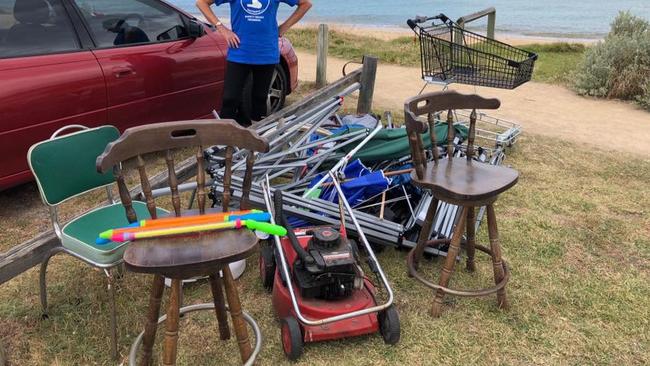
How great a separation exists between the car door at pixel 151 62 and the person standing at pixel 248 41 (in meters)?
0.56

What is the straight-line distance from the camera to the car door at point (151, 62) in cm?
427

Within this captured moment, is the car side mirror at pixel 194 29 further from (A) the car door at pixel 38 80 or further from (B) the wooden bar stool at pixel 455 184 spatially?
(B) the wooden bar stool at pixel 455 184

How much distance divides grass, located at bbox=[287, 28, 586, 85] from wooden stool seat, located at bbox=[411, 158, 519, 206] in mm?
7234

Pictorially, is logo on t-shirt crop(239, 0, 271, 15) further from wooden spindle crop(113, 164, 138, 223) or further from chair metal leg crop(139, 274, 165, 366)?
chair metal leg crop(139, 274, 165, 366)

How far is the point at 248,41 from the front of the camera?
435 cm

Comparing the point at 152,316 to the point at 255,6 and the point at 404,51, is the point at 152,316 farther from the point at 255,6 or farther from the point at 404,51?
the point at 404,51

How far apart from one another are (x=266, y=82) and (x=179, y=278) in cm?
290

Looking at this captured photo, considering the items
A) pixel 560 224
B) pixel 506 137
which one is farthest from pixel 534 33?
pixel 560 224

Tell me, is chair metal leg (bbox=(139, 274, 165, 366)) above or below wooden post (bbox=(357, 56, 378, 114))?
below

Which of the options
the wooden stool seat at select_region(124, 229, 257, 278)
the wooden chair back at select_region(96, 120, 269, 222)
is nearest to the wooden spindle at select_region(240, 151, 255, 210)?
the wooden chair back at select_region(96, 120, 269, 222)

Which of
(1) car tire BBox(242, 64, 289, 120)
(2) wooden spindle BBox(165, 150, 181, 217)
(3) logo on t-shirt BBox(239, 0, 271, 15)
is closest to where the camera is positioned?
(2) wooden spindle BBox(165, 150, 181, 217)

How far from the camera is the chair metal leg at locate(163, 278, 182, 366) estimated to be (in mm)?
2201

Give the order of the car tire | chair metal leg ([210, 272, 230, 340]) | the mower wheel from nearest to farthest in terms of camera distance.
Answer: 1. chair metal leg ([210, 272, 230, 340])
2. the mower wheel
3. the car tire

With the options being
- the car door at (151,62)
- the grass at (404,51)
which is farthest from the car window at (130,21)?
the grass at (404,51)
